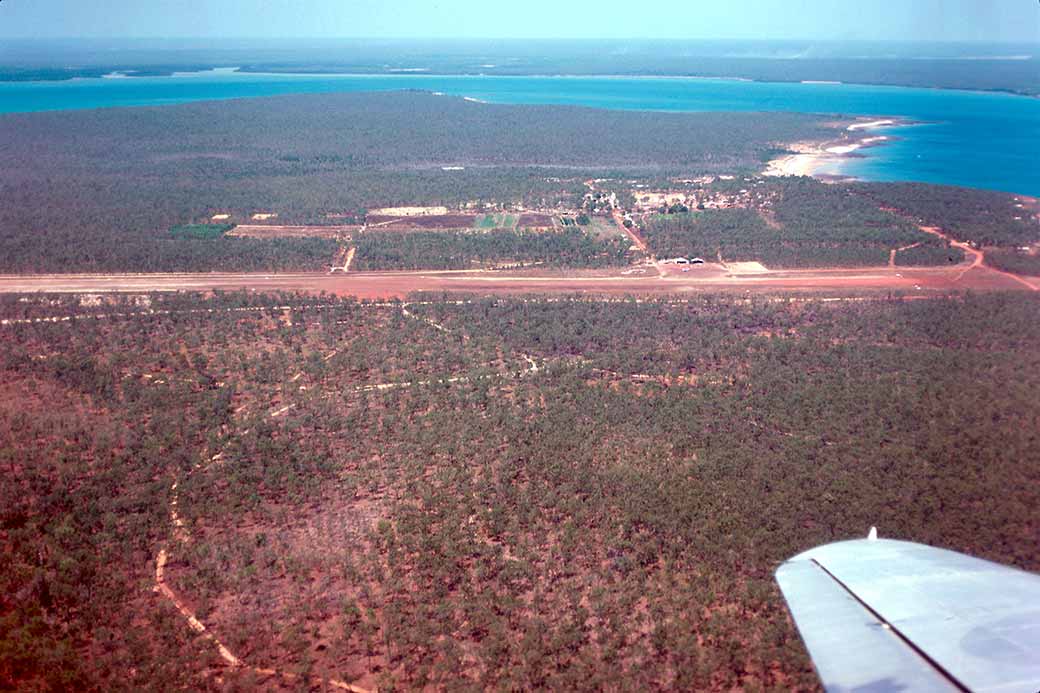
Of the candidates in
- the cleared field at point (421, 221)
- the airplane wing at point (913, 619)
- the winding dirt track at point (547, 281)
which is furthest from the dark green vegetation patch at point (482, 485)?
the cleared field at point (421, 221)

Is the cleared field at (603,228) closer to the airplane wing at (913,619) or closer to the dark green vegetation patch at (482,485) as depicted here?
the dark green vegetation patch at (482,485)

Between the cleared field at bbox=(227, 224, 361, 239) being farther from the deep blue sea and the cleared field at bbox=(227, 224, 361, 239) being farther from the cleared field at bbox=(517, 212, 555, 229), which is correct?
the deep blue sea

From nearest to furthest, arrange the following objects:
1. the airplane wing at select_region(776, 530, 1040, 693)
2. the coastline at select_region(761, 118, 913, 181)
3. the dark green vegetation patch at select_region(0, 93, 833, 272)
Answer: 1. the airplane wing at select_region(776, 530, 1040, 693)
2. the dark green vegetation patch at select_region(0, 93, 833, 272)
3. the coastline at select_region(761, 118, 913, 181)

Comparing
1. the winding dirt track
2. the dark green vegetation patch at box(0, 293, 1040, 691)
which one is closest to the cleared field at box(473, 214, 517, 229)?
the winding dirt track

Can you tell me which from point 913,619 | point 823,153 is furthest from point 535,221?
point 913,619

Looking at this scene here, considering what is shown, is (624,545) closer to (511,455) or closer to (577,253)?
(511,455)

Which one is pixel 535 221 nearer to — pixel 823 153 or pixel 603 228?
pixel 603 228

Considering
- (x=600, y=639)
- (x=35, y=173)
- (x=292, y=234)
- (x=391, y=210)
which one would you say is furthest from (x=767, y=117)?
(x=600, y=639)
